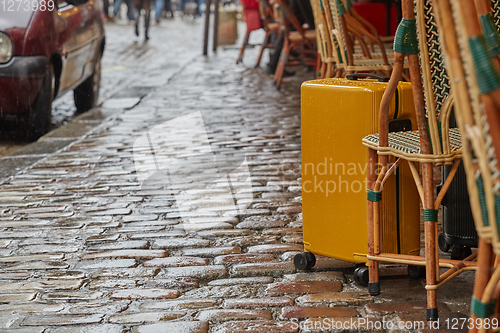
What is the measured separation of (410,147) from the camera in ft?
7.98

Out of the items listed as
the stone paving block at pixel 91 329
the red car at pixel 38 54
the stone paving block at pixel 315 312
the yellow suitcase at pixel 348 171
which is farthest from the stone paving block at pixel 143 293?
the red car at pixel 38 54

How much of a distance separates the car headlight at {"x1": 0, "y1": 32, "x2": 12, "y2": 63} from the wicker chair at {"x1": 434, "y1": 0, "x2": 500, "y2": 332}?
475 cm

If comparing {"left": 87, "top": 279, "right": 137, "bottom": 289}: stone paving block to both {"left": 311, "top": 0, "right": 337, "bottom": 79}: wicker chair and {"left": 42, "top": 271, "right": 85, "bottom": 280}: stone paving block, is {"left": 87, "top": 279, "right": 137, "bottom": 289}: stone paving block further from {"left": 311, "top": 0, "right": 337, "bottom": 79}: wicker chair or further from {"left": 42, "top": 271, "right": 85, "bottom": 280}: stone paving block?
{"left": 311, "top": 0, "right": 337, "bottom": 79}: wicker chair

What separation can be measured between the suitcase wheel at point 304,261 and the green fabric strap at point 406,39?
1037 millimetres

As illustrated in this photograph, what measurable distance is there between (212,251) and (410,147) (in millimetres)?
1243

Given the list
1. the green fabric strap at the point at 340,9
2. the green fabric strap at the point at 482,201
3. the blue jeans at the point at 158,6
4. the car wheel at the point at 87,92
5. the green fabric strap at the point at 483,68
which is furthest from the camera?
the blue jeans at the point at 158,6

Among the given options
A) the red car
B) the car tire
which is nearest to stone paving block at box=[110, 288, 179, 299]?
the red car

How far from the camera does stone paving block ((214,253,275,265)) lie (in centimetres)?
309

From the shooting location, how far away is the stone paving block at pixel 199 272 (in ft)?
9.64

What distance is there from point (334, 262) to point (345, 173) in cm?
51

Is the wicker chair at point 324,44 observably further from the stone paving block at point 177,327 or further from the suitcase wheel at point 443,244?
the stone paving block at point 177,327

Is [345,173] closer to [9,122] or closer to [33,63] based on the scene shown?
[33,63]
